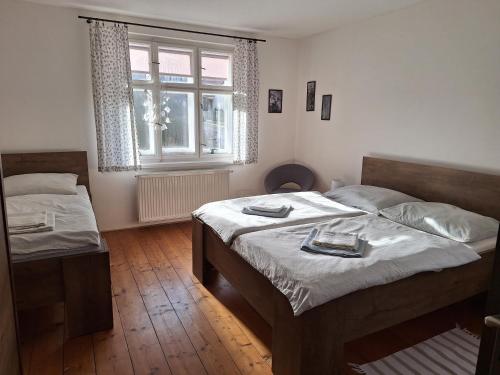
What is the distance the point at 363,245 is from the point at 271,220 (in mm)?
731

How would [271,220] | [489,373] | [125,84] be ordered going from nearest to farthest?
1. [489,373]
2. [271,220]
3. [125,84]

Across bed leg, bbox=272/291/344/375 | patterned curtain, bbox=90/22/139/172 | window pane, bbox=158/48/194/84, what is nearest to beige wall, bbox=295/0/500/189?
window pane, bbox=158/48/194/84

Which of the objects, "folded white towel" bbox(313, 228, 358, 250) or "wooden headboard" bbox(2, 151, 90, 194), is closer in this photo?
"folded white towel" bbox(313, 228, 358, 250)

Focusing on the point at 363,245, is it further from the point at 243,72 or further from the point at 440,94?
the point at 243,72

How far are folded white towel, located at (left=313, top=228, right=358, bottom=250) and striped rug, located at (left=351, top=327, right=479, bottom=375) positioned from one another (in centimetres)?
67

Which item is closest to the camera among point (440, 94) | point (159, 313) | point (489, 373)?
point (489, 373)

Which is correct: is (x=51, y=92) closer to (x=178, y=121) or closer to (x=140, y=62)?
(x=140, y=62)

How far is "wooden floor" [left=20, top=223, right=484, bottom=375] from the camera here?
1.93 m

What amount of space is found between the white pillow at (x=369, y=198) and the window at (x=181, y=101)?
182 cm

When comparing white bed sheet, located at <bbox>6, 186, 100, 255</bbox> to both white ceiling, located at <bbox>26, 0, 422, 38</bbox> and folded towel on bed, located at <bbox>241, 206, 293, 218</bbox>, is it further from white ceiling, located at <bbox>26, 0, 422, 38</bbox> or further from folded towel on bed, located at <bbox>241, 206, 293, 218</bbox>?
white ceiling, located at <bbox>26, 0, 422, 38</bbox>

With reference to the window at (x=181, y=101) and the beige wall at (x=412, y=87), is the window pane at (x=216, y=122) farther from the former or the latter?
the beige wall at (x=412, y=87)

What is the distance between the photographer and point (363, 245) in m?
2.08

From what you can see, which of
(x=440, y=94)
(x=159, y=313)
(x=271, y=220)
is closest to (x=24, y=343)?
(x=159, y=313)

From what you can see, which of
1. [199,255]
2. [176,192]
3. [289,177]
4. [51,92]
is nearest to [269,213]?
[199,255]
